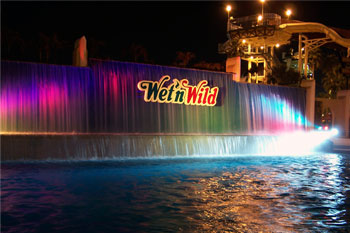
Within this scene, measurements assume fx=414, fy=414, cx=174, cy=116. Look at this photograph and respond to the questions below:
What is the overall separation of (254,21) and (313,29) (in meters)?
4.29

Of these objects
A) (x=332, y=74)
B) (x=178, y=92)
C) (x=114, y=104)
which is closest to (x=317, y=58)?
(x=332, y=74)

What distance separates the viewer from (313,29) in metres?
29.0

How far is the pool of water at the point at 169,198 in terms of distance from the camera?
652cm

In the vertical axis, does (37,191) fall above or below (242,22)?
below

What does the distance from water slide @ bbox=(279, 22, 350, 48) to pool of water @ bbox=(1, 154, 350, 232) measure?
17692 millimetres

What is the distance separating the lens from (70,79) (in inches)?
612

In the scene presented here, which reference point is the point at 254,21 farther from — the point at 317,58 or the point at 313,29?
the point at 317,58

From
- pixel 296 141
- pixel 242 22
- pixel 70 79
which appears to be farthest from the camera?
pixel 242 22

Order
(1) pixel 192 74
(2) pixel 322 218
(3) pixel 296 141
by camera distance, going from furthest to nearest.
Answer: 1. (3) pixel 296 141
2. (1) pixel 192 74
3. (2) pixel 322 218

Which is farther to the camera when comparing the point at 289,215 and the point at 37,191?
the point at 37,191

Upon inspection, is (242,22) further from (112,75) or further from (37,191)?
(37,191)

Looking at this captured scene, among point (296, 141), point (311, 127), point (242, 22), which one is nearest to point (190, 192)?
point (296, 141)

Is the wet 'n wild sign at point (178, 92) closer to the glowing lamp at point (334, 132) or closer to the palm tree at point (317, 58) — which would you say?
the glowing lamp at point (334, 132)

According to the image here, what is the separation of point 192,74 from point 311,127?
9729 mm
